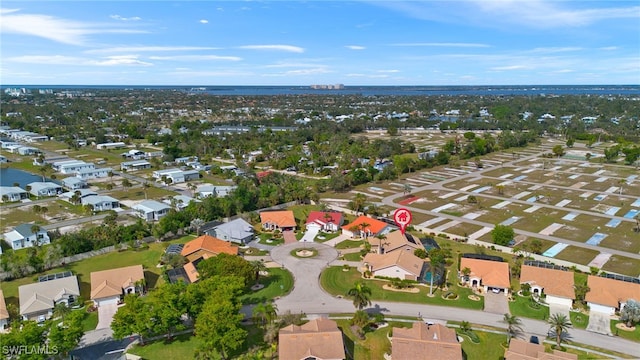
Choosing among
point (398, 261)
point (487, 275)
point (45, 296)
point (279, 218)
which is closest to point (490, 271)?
point (487, 275)

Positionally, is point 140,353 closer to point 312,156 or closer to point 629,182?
point 312,156

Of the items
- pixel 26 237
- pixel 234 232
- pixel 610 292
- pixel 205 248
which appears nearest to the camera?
pixel 610 292

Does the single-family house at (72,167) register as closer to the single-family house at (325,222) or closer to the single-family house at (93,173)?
the single-family house at (93,173)

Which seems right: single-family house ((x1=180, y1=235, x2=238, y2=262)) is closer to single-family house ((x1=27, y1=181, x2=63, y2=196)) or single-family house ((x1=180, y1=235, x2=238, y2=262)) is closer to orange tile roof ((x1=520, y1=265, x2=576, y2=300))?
orange tile roof ((x1=520, y1=265, x2=576, y2=300))

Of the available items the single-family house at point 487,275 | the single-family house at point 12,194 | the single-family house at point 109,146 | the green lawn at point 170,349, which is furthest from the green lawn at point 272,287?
the single-family house at point 109,146

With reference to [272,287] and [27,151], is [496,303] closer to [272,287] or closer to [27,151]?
[272,287]

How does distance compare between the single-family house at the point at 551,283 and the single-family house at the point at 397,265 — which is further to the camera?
the single-family house at the point at 397,265

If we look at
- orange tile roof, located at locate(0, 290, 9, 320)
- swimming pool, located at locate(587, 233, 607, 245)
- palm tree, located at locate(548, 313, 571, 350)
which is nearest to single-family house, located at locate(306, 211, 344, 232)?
palm tree, located at locate(548, 313, 571, 350)
